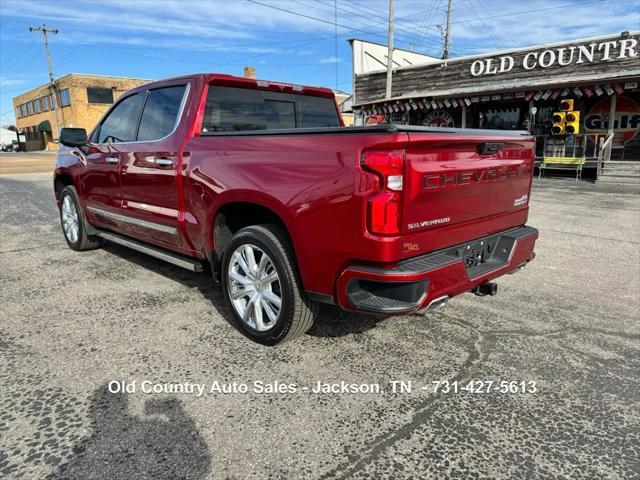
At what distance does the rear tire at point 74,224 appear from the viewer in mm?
5746

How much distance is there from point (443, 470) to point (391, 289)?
0.92 metres

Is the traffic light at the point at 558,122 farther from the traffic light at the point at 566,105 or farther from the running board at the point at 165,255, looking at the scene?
the running board at the point at 165,255

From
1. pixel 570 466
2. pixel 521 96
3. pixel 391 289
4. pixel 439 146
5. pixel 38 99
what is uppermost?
pixel 38 99

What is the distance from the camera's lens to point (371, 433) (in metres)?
2.38

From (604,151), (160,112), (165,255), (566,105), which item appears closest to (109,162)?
(160,112)

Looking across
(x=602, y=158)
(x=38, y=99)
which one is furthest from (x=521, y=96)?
(x=38, y=99)

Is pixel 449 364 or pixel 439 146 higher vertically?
pixel 439 146

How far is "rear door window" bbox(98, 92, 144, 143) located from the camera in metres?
4.60

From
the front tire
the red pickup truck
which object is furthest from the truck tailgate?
the front tire

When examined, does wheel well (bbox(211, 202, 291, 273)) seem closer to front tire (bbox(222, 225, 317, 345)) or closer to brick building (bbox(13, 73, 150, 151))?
front tire (bbox(222, 225, 317, 345))

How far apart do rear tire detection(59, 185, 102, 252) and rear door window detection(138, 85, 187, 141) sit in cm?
191

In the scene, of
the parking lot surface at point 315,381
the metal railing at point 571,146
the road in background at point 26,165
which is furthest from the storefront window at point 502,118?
the road in background at point 26,165

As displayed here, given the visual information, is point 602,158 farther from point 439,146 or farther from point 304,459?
point 304,459

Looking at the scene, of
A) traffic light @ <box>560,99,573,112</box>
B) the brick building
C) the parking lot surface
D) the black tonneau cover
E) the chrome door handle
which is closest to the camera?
the parking lot surface
